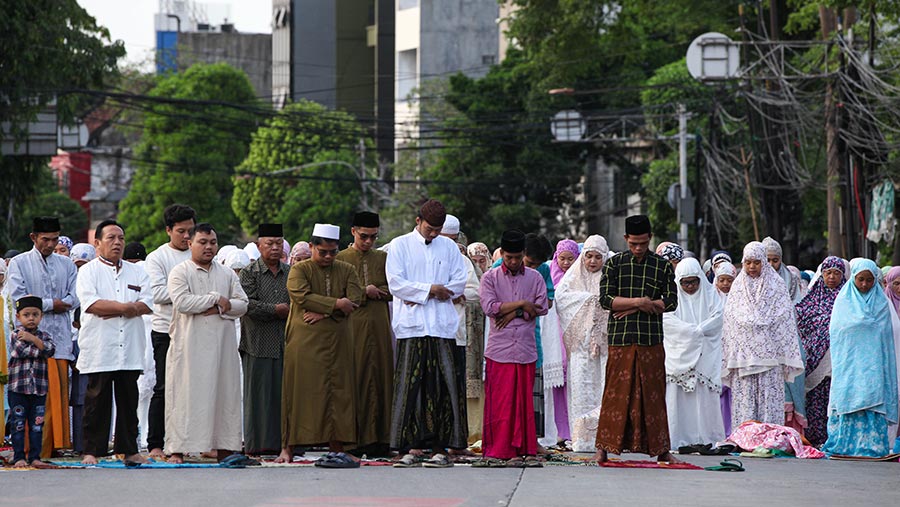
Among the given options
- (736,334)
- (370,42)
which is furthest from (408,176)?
(736,334)

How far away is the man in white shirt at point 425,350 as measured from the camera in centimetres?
1196

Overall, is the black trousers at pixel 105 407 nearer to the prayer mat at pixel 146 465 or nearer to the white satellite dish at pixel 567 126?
the prayer mat at pixel 146 465

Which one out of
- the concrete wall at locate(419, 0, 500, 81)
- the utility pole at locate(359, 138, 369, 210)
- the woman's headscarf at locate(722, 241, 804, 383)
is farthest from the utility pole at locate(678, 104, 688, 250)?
the concrete wall at locate(419, 0, 500, 81)

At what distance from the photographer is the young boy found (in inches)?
469

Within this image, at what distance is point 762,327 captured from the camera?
14.5m

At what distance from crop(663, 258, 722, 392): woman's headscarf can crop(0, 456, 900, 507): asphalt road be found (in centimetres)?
226

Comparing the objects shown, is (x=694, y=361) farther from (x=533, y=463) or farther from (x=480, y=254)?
(x=533, y=463)

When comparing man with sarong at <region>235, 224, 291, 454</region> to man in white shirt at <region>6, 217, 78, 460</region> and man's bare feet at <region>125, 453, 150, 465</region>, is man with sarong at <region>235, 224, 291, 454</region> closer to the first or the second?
man's bare feet at <region>125, 453, 150, 465</region>

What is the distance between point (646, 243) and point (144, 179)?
56.2 meters

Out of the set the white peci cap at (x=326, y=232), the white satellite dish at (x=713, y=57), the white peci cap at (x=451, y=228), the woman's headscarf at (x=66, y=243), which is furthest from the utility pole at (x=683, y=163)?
the white peci cap at (x=326, y=232)

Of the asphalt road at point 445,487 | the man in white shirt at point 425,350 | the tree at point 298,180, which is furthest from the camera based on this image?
the tree at point 298,180

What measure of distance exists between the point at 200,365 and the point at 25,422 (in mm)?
1444

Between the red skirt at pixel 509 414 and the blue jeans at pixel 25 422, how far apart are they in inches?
135

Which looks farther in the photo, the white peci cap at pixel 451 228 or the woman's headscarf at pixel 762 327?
the woman's headscarf at pixel 762 327
